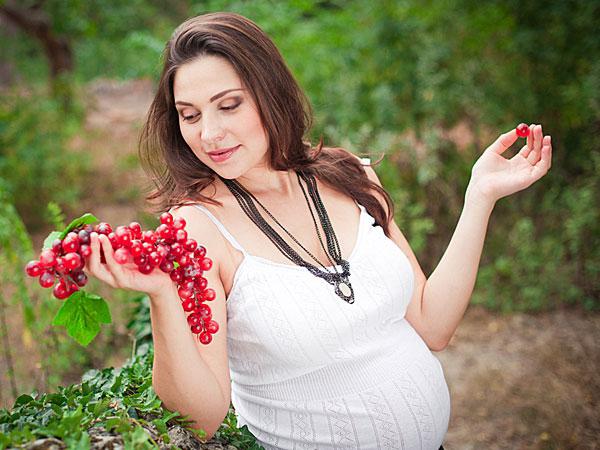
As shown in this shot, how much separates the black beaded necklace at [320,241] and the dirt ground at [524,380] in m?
1.74

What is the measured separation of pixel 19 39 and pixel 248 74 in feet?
37.2

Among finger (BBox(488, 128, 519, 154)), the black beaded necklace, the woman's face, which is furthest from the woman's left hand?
the woman's face

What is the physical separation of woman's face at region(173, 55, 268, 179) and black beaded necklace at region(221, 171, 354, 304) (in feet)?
0.50

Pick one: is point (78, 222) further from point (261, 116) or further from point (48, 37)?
point (48, 37)

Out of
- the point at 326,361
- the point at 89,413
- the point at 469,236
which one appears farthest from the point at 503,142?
the point at 89,413

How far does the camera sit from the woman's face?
170 cm

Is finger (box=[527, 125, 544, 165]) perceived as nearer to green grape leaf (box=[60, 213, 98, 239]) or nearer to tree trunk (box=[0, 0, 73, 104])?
green grape leaf (box=[60, 213, 98, 239])

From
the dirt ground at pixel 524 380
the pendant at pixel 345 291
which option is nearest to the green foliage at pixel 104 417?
the pendant at pixel 345 291

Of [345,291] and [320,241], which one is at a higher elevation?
[320,241]

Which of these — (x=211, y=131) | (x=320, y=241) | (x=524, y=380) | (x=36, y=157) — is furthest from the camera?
(x=36, y=157)

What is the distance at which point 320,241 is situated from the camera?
75.7 inches

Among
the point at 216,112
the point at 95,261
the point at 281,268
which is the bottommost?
the point at 281,268

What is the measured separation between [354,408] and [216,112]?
2.87ft

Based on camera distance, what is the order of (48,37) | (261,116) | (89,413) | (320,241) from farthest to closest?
1. (48,37)
2. (320,241)
3. (261,116)
4. (89,413)
